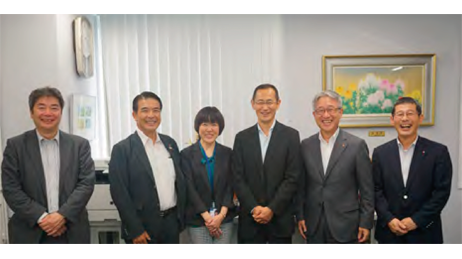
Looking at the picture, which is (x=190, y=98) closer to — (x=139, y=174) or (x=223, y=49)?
(x=223, y=49)

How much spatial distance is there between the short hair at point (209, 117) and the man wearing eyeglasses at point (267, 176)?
149 millimetres

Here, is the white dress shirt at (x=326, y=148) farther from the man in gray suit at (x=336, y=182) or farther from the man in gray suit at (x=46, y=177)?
the man in gray suit at (x=46, y=177)

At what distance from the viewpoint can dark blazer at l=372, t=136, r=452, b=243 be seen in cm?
151

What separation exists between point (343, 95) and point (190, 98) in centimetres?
83

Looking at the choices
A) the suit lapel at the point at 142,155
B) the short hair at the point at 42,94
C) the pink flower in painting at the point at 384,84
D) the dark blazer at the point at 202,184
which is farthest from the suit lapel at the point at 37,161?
the pink flower in painting at the point at 384,84

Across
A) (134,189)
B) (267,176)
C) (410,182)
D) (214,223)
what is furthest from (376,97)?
(134,189)

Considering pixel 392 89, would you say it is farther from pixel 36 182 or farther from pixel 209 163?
pixel 36 182

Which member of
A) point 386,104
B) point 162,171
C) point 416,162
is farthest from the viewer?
point 386,104

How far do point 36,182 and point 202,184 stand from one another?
767mm

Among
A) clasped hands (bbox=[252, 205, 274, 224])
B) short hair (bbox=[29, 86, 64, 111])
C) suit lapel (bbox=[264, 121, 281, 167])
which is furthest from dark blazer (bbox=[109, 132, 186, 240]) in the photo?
suit lapel (bbox=[264, 121, 281, 167])

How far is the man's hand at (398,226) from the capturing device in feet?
5.07

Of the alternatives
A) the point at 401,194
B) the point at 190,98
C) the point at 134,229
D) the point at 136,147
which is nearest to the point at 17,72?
the point at 136,147

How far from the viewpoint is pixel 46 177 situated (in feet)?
Answer: 5.09

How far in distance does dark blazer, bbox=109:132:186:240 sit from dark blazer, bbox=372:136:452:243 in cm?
108
